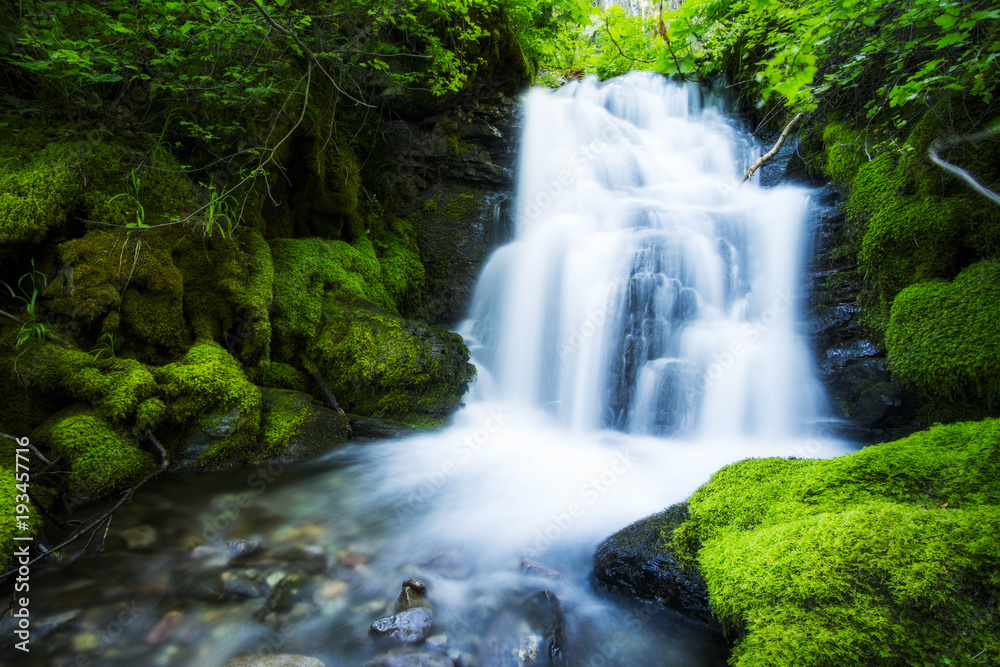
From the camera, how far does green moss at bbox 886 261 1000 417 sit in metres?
3.57

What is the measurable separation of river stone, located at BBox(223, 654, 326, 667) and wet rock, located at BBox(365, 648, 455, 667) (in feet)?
0.82

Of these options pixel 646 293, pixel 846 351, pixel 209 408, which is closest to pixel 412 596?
pixel 209 408

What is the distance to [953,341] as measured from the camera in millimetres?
3791

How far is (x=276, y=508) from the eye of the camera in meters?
3.28

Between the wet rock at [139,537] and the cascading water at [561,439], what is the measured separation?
0.09 m

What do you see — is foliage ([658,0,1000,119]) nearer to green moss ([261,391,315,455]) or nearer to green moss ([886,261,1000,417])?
green moss ([886,261,1000,417])

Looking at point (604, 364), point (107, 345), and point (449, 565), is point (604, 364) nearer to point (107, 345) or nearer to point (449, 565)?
point (449, 565)

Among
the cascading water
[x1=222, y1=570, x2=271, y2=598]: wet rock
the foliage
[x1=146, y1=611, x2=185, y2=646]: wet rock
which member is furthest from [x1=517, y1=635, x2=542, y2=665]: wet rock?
the foliage

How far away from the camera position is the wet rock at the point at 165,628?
2.12 m

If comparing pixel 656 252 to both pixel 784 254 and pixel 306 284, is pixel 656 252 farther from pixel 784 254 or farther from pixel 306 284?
pixel 306 284

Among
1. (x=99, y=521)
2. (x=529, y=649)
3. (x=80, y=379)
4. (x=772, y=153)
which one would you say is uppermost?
(x=772, y=153)

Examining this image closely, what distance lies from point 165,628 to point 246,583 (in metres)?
0.38

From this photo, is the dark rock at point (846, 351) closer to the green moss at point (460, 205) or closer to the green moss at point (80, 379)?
the green moss at point (460, 205)

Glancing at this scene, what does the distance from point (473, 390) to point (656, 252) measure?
3.11 meters
